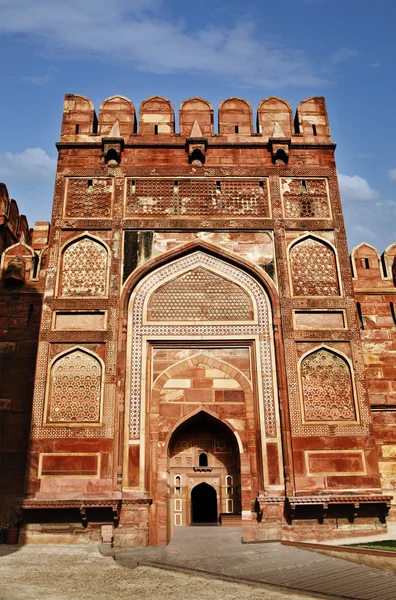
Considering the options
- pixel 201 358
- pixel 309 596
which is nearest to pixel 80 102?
pixel 201 358

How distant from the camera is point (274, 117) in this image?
11.8 m

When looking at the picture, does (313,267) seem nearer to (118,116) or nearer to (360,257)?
(360,257)

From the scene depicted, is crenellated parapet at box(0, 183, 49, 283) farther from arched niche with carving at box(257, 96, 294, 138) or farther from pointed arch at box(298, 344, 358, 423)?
pointed arch at box(298, 344, 358, 423)

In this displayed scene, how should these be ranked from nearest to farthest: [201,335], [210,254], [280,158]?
[201,335], [210,254], [280,158]

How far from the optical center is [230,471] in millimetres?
9258

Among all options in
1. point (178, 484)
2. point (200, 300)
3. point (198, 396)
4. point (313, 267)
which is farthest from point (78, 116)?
point (178, 484)

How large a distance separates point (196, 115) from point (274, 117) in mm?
1652

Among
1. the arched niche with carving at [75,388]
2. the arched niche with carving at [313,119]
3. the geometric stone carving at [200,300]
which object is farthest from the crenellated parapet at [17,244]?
the arched niche with carving at [313,119]

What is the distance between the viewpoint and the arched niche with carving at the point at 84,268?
9.95m

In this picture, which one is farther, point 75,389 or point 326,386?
point 326,386

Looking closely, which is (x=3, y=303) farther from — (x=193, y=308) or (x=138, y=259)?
(x=193, y=308)

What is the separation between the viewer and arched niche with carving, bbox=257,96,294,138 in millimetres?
11609

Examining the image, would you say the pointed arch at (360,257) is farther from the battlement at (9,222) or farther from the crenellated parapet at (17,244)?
the battlement at (9,222)

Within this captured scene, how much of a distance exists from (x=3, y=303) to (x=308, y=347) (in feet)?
19.1
